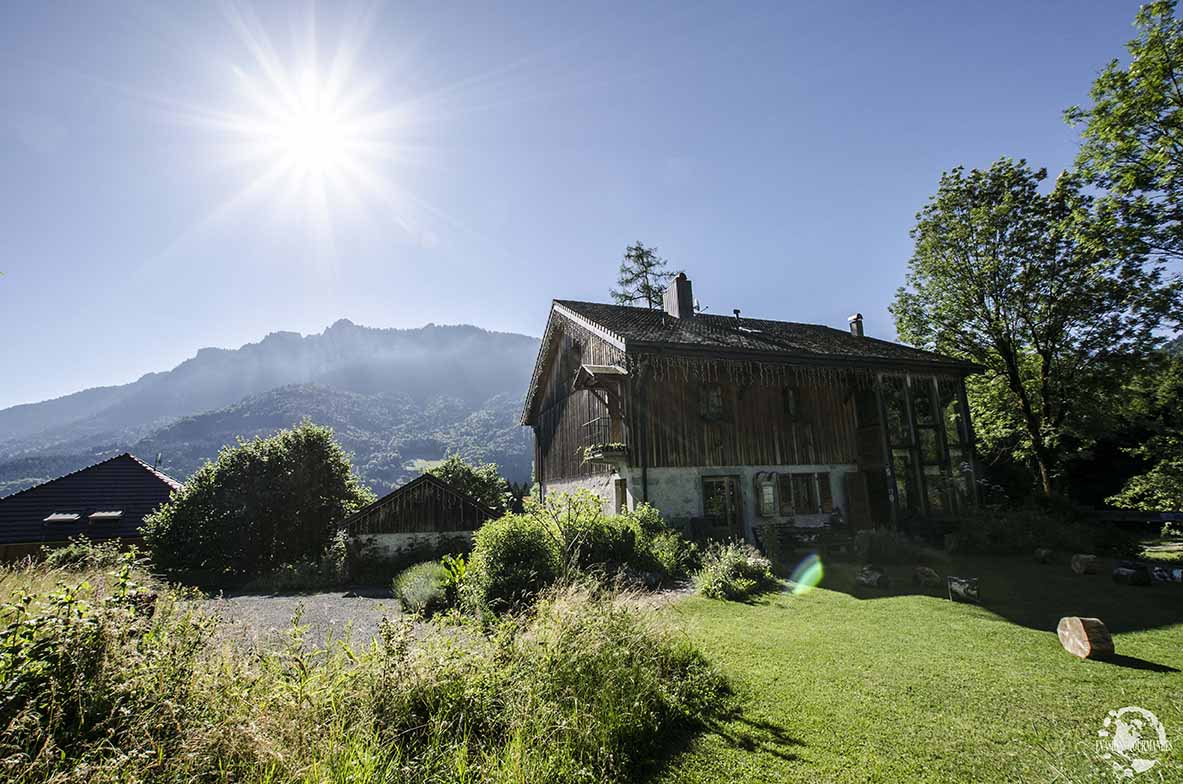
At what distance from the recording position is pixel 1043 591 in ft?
34.5

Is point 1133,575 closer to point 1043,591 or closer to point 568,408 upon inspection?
point 1043,591

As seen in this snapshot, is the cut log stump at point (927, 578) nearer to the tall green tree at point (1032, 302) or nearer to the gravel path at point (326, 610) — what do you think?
the gravel path at point (326, 610)

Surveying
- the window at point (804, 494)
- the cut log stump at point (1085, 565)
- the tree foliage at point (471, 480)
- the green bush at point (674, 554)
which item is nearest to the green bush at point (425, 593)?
the green bush at point (674, 554)

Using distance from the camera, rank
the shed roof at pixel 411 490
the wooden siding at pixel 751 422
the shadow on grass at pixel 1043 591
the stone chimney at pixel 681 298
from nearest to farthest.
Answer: the shadow on grass at pixel 1043 591, the wooden siding at pixel 751 422, the shed roof at pixel 411 490, the stone chimney at pixel 681 298

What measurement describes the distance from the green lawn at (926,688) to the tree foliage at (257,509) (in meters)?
18.5

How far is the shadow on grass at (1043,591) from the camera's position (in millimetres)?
8609

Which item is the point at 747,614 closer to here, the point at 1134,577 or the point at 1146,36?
the point at 1134,577

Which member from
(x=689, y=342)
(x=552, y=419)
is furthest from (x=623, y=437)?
(x=552, y=419)

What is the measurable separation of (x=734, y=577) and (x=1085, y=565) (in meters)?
8.22

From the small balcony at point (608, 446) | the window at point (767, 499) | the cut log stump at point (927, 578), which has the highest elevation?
the small balcony at point (608, 446)

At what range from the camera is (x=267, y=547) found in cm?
2116

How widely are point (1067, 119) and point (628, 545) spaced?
20.2 m

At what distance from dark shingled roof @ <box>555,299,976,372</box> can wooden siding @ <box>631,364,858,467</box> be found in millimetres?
1263

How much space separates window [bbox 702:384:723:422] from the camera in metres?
18.5
